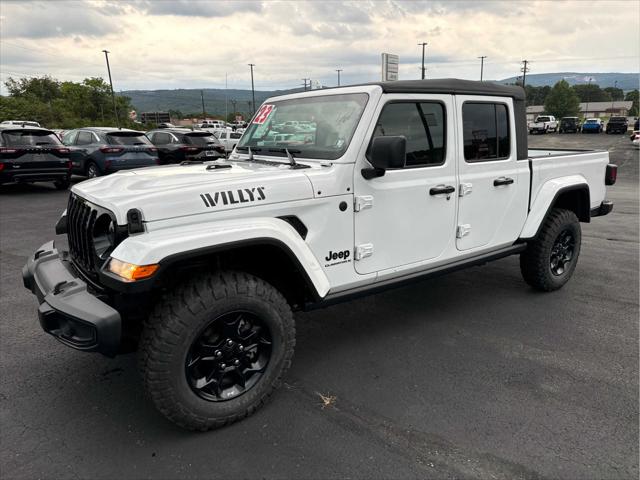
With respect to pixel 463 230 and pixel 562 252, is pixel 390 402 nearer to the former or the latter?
pixel 463 230

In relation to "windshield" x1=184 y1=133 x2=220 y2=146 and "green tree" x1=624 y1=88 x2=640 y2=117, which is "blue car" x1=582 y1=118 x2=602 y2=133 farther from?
"green tree" x1=624 y1=88 x2=640 y2=117

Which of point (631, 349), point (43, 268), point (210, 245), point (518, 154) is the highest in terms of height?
point (518, 154)

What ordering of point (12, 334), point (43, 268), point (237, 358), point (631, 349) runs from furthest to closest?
point (12, 334) → point (631, 349) → point (43, 268) → point (237, 358)

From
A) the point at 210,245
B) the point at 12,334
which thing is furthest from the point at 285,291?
the point at 12,334

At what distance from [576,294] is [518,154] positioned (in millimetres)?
1630

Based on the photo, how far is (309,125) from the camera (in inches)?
132

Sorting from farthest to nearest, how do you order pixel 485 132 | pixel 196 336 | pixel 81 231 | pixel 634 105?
pixel 634 105, pixel 485 132, pixel 81 231, pixel 196 336

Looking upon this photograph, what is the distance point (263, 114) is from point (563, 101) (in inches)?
3687

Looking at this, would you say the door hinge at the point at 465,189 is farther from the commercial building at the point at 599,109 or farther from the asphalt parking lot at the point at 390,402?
the commercial building at the point at 599,109

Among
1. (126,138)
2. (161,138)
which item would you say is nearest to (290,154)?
(126,138)

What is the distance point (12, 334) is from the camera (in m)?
3.75

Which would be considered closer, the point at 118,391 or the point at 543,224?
the point at 118,391

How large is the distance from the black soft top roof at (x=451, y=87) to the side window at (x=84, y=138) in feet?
38.5

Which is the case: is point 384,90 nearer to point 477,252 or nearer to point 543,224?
point 477,252
